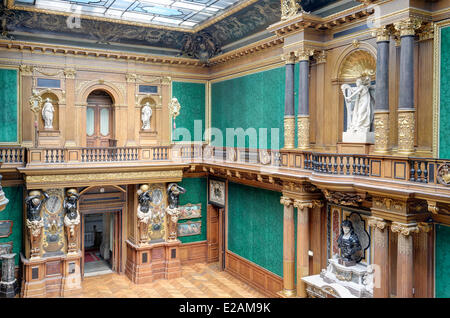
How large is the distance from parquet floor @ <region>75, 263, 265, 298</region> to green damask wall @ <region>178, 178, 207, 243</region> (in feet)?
4.64

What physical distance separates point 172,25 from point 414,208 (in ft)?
35.9

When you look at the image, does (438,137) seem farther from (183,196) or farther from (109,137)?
(109,137)

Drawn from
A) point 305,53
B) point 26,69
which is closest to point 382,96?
point 305,53

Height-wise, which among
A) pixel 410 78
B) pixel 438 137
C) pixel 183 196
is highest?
pixel 410 78

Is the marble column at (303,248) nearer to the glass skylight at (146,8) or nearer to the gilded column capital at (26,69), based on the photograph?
the glass skylight at (146,8)

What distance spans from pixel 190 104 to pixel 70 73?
466 cm

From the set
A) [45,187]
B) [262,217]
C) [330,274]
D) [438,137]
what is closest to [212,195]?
[262,217]

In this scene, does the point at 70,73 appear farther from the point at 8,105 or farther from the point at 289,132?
the point at 289,132

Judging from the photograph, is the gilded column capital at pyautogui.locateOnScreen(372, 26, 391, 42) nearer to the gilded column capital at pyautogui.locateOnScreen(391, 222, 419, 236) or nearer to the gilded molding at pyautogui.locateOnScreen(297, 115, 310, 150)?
→ the gilded molding at pyautogui.locateOnScreen(297, 115, 310, 150)

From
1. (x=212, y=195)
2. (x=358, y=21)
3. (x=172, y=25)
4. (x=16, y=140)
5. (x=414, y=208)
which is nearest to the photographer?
(x=414, y=208)

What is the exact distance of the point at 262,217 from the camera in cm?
1290

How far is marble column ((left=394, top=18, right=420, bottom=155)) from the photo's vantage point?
7.49m

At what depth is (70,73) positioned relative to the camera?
1407 centimetres

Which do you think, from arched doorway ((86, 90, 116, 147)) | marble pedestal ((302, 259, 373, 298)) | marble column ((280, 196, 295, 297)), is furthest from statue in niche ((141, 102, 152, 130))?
marble pedestal ((302, 259, 373, 298))
